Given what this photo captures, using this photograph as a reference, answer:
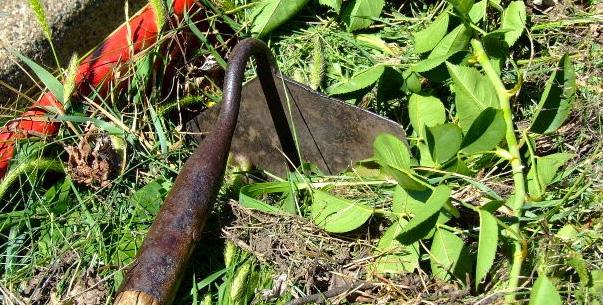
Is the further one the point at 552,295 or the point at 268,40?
the point at 268,40

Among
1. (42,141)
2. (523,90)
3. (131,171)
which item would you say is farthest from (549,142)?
(42,141)

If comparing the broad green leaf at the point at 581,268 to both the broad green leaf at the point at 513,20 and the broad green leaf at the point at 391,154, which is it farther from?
the broad green leaf at the point at 513,20

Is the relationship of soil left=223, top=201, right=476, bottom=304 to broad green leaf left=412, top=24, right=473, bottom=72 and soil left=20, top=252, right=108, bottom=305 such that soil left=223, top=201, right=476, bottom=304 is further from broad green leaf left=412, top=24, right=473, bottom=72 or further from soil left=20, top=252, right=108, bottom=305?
broad green leaf left=412, top=24, right=473, bottom=72

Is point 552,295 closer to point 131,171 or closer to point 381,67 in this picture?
point 381,67

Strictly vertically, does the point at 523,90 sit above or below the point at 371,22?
below

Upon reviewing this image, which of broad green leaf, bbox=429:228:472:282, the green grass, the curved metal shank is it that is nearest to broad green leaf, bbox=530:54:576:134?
the green grass

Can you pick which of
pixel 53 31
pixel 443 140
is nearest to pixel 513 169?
pixel 443 140

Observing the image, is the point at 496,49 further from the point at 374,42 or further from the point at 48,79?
the point at 48,79
